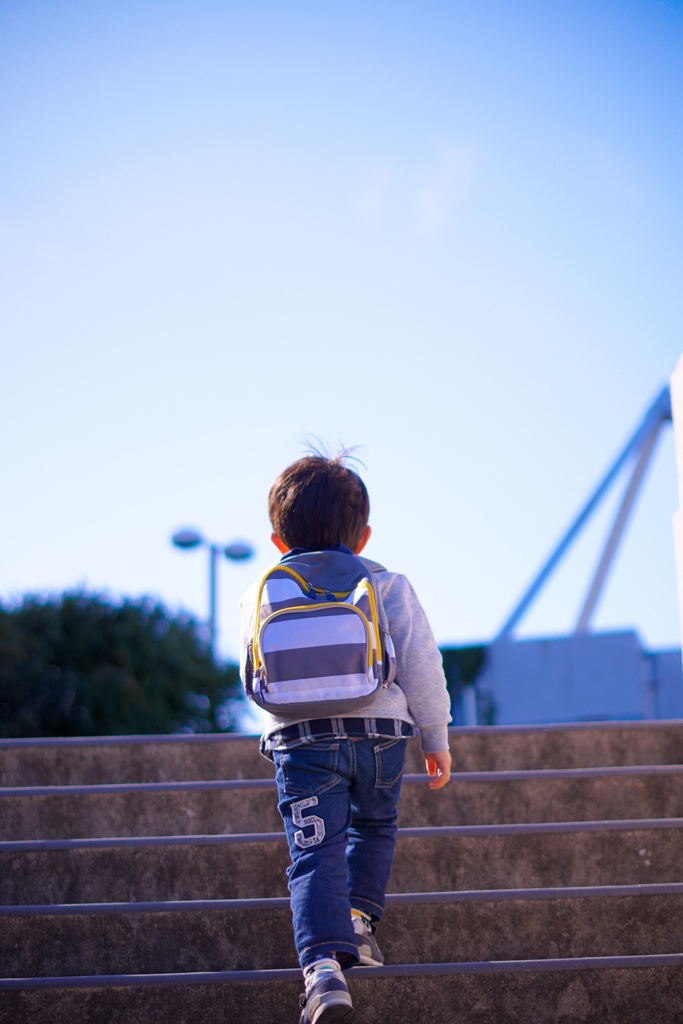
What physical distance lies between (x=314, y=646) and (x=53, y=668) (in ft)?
40.4

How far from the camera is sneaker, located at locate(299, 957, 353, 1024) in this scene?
199 cm

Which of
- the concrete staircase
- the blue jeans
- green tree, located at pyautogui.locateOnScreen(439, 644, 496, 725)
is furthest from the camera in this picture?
green tree, located at pyautogui.locateOnScreen(439, 644, 496, 725)

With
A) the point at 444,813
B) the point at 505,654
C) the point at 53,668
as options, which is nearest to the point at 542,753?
the point at 444,813

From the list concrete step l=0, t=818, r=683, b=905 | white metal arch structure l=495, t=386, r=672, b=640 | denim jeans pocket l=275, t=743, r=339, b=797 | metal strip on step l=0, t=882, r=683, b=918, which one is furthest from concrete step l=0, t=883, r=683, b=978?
white metal arch structure l=495, t=386, r=672, b=640

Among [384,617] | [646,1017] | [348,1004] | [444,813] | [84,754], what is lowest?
[646,1017]

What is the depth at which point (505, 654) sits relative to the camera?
16.4 m

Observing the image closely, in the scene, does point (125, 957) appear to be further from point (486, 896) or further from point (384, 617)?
point (384, 617)

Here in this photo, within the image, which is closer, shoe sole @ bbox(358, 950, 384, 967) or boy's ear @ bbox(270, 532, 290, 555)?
shoe sole @ bbox(358, 950, 384, 967)

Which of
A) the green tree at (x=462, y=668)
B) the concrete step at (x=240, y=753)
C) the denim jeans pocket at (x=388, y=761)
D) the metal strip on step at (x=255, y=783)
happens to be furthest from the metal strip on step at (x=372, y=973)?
the green tree at (x=462, y=668)

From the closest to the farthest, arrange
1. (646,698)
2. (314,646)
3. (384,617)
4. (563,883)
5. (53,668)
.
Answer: (314,646), (384,617), (563,883), (53,668), (646,698)

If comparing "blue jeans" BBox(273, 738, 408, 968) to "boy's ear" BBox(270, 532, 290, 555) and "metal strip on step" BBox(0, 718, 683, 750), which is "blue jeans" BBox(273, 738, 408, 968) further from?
"metal strip on step" BBox(0, 718, 683, 750)

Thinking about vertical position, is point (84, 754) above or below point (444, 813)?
above

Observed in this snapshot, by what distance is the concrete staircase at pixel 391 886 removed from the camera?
2.40 meters

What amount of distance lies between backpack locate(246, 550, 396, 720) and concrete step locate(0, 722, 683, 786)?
66.8 inches
